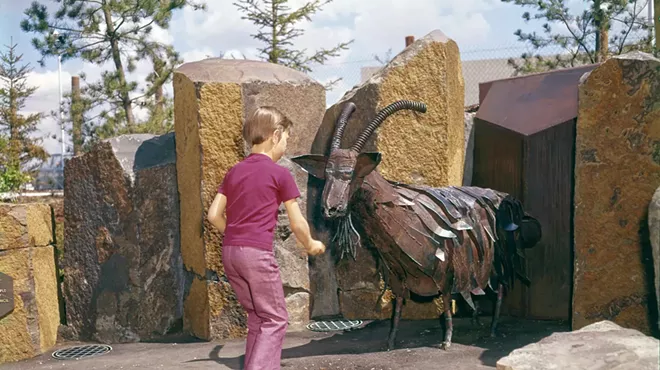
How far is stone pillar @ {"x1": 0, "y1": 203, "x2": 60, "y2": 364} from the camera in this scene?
6008 mm

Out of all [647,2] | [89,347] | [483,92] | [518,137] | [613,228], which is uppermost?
[647,2]

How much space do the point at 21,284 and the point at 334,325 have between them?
2629 millimetres

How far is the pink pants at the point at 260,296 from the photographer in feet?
11.7

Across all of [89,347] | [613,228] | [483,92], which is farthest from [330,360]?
[483,92]

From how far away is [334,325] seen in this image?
6297mm

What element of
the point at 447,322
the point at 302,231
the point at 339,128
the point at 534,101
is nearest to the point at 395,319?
the point at 447,322

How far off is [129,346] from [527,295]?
3.41 m

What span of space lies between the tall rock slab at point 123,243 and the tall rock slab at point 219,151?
20 cm

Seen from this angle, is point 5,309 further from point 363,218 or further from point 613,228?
point 613,228

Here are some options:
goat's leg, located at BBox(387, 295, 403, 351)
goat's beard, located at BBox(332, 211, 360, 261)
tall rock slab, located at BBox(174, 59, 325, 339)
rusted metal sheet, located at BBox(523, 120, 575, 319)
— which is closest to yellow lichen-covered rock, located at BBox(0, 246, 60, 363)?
tall rock slab, located at BBox(174, 59, 325, 339)

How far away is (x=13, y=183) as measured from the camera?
7012 millimetres

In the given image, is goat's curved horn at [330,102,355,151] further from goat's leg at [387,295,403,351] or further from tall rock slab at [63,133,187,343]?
tall rock slab at [63,133,187,343]

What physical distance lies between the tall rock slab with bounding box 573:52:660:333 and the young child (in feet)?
7.24

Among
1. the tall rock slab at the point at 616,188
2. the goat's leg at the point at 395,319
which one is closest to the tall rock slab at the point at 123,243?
the goat's leg at the point at 395,319
